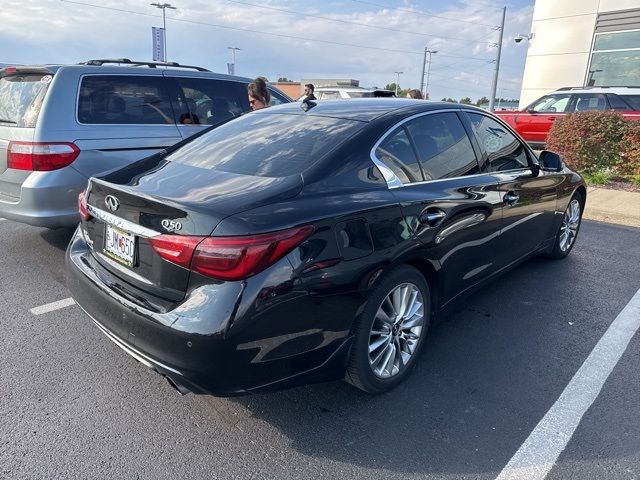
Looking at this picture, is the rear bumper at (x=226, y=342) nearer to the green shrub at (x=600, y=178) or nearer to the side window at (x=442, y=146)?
the side window at (x=442, y=146)

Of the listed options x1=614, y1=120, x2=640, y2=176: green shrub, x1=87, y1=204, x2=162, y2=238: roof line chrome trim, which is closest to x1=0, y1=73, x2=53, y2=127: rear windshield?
x1=87, y1=204, x2=162, y2=238: roof line chrome trim

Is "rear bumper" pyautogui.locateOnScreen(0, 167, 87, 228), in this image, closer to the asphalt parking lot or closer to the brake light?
the asphalt parking lot

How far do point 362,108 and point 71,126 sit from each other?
2807mm

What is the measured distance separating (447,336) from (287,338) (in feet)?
5.51

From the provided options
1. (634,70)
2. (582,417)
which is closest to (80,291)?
(582,417)

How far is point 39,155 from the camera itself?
415 centimetres

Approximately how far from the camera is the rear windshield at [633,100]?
1163 centimetres

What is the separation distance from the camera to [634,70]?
1806 cm

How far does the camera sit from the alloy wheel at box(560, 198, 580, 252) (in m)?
4.93

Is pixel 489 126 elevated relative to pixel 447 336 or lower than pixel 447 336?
elevated

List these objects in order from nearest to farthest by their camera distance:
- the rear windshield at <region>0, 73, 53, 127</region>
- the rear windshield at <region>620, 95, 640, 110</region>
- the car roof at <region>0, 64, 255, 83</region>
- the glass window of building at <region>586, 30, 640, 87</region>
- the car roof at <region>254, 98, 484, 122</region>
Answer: the car roof at <region>254, 98, 484, 122</region>
the rear windshield at <region>0, 73, 53, 127</region>
the car roof at <region>0, 64, 255, 83</region>
the rear windshield at <region>620, 95, 640, 110</region>
the glass window of building at <region>586, 30, 640, 87</region>

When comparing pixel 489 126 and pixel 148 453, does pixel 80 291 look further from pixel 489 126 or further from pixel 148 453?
pixel 489 126

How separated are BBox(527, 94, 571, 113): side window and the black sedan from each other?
11.0 metres

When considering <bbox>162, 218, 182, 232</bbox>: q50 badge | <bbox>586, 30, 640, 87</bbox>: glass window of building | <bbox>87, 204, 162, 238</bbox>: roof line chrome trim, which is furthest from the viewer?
<bbox>586, 30, 640, 87</bbox>: glass window of building
